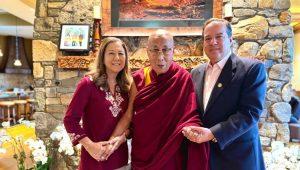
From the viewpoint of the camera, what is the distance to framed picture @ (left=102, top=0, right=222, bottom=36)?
3023 millimetres

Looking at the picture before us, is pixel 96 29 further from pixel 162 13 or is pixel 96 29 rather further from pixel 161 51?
pixel 161 51

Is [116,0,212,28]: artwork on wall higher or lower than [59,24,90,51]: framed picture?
higher

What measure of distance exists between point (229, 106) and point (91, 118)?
27.7 inches

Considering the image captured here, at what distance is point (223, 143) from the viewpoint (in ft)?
4.33

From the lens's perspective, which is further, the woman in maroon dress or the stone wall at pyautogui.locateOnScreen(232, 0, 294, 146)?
the stone wall at pyautogui.locateOnScreen(232, 0, 294, 146)

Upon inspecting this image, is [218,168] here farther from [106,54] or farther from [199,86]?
[106,54]

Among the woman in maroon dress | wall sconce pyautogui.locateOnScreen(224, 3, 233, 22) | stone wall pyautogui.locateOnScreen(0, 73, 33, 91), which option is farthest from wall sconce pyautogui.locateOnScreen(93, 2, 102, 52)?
stone wall pyautogui.locateOnScreen(0, 73, 33, 91)

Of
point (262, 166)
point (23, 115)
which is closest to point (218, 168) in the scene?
point (262, 166)

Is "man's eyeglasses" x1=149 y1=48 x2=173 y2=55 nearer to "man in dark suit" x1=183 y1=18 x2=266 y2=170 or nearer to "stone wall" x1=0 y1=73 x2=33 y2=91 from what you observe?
"man in dark suit" x1=183 y1=18 x2=266 y2=170

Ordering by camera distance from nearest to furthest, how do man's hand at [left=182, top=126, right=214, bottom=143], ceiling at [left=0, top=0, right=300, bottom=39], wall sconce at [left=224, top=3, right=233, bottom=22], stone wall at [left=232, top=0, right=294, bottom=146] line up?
man's hand at [left=182, top=126, right=214, bottom=143] → wall sconce at [left=224, top=3, right=233, bottom=22] → stone wall at [left=232, top=0, right=294, bottom=146] → ceiling at [left=0, top=0, right=300, bottom=39]

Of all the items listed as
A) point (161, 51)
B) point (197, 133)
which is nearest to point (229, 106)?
point (197, 133)

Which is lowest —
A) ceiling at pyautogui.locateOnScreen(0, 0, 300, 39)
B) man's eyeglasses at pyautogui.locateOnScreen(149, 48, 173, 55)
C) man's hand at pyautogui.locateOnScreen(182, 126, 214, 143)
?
man's hand at pyautogui.locateOnScreen(182, 126, 214, 143)

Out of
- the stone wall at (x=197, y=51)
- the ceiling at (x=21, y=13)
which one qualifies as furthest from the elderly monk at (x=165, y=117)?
the ceiling at (x=21, y=13)

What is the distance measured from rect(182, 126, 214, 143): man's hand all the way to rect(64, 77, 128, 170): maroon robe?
1.28 feet
